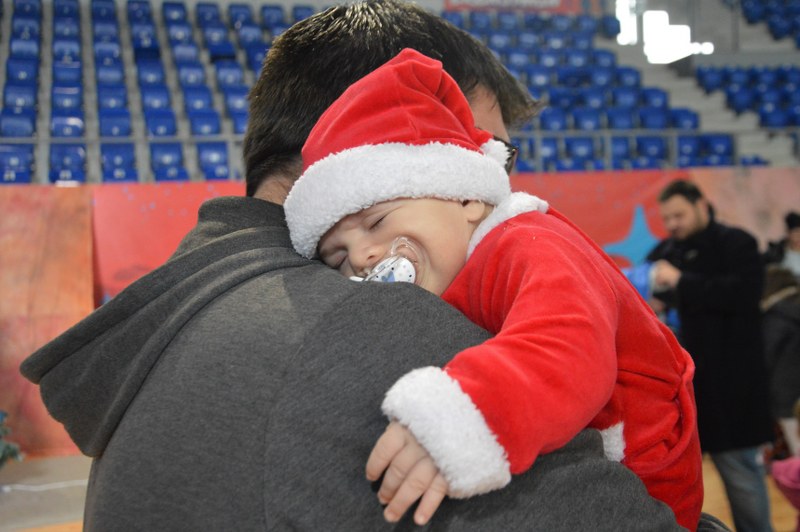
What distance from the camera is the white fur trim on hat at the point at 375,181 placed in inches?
37.3

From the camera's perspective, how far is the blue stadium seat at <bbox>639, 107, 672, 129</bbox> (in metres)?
9.38

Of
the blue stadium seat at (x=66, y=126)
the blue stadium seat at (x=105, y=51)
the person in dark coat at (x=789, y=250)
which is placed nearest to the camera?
the person in dark coat at (x=789, y=250)

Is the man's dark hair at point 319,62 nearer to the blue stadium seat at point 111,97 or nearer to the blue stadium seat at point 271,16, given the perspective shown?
the blue stadium seat at point 111,97

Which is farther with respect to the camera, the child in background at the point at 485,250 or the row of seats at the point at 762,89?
the row of seats at the point at 762,89

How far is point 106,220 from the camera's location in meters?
4.90

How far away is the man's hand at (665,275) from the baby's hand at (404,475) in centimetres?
260

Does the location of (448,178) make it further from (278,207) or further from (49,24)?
(49,24)

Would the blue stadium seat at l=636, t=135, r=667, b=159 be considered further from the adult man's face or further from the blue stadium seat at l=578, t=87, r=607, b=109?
the adult man's face

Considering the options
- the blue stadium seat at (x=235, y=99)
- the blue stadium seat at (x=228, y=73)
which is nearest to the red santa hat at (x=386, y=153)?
the blue stadium seat at (x=235, y=99)

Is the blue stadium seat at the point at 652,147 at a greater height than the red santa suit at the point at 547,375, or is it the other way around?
the red santa suit at the point at 547,375

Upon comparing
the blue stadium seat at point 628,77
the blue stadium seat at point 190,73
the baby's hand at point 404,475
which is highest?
the baby's hand at point 404,475

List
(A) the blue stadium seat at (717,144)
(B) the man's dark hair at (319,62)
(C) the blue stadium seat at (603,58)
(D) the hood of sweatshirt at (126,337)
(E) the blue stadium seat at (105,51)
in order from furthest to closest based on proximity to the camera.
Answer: (C) the blue stadium seat at (603,58)
(A) the blue stadium seat at (717,144)
(E) the blue stadium seat at (105,51)
(B) the man's dark hair at (319,62)
(D) the hood of sweatshirt at (126,337)

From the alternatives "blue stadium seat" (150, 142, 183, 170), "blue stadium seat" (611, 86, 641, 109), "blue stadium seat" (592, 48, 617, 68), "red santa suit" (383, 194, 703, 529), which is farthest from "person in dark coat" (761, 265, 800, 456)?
"blue stadium seat" (592, 48, 617, 68)

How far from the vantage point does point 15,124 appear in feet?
23.5
